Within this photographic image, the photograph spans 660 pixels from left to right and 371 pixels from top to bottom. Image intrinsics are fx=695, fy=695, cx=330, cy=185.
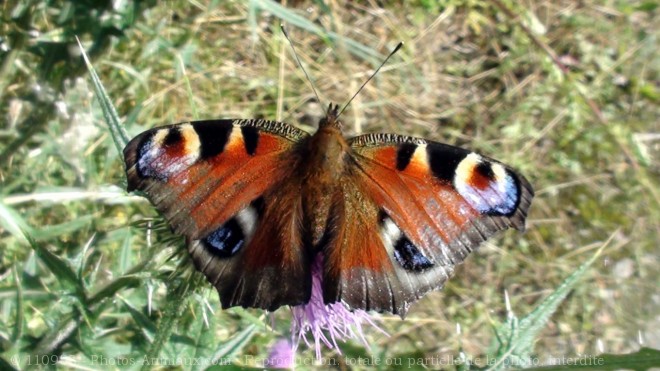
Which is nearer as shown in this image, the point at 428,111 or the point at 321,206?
the point at 321,206

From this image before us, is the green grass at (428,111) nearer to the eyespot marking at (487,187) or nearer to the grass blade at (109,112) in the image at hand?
the grass blade at (109,112)

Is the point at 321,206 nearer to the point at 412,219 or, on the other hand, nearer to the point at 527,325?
the point at 412,219

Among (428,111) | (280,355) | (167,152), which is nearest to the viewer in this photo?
(167,152)

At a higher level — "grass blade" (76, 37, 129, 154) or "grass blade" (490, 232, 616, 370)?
"grass blade" (76, 37, 129, 154)

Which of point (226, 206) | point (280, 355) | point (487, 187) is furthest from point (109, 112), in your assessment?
point (280, 355)

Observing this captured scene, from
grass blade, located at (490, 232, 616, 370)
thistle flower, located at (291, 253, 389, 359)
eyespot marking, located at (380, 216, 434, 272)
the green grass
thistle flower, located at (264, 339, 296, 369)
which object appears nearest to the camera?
eyespot marking, located at (380, 216, 434, 272)

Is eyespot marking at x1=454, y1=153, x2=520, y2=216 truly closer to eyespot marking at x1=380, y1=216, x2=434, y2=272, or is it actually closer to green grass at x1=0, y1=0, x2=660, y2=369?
eyespot marking at x1=380, y1=216, x2=434, y2=272

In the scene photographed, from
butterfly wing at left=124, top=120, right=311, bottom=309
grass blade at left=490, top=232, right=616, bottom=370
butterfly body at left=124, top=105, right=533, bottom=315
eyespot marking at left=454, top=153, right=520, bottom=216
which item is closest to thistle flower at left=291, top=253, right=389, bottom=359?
butterfly body at left=124, top=105, right=533, bottom=315

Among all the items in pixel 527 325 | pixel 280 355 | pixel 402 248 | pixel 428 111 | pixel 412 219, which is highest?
pixel 428 111
